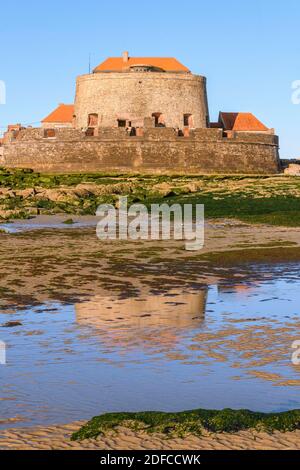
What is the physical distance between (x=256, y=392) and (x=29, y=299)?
3676 mm

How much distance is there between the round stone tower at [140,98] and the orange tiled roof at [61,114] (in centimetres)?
682

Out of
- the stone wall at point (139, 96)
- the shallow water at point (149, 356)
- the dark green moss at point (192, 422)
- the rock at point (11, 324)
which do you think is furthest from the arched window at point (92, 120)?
the dark green moss at point (192, 422)

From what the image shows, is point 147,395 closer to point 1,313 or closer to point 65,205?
point 1,313

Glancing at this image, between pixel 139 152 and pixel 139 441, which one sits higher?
pixel 139 152

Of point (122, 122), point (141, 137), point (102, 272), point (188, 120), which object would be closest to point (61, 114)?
point (122, 122)

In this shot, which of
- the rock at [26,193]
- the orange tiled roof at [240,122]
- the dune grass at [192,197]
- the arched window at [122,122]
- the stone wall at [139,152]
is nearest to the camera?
the dune grass at [192,197]

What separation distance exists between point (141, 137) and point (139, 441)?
29947mm

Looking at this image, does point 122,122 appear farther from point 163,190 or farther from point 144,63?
point 163,190

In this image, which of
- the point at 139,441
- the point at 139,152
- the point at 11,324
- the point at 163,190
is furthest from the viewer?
the point at 139,152

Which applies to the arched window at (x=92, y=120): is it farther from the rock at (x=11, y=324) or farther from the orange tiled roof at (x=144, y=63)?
the rock at (x=11, y=324)

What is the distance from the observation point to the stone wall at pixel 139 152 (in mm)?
32781

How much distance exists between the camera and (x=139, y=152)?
32.8m

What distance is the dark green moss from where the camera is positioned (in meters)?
3.54

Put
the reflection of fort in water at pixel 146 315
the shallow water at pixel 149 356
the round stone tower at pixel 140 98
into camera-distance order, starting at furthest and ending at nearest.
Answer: the round stone tower at pixel 140 98
the reflection of fort in water at pixel 146 315
the shallow water at pixel 149 356
